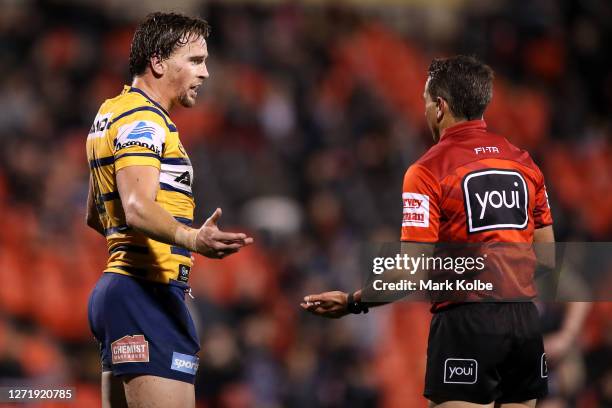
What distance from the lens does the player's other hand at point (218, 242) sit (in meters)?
3.22

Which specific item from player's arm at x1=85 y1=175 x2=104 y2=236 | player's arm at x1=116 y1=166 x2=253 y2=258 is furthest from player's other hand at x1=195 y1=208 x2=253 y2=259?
player's arm at x1=85 y1=175 x2=104 y2=236

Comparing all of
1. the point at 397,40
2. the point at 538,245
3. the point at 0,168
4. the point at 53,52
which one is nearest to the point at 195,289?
the point at 0,168

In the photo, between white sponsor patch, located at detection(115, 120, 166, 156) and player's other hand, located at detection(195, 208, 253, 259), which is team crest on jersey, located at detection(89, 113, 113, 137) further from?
player's other hand, located at detection(195, 208, 253, 259)

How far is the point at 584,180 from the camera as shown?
1118cm

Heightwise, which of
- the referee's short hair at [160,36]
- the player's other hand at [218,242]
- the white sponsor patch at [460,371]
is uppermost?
the referee's short hair at [160,36]

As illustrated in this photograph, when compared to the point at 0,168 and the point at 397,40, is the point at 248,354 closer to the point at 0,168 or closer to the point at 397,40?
the point at 0,168

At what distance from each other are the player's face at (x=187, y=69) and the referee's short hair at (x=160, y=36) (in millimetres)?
23

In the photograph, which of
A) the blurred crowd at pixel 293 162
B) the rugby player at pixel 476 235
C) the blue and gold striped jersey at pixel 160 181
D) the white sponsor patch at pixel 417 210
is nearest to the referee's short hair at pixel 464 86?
the rugby player at pixel 476 235

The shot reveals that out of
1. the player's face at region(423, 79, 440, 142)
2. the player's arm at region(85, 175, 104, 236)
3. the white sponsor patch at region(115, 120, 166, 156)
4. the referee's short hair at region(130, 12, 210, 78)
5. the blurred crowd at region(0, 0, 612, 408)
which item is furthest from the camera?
the blurred crowd at region(0, 0, 612, 408)

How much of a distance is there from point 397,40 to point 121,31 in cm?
348

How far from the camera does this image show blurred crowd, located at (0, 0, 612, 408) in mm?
7805

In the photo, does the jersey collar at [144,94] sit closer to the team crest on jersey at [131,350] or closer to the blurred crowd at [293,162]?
the team crest on jersey at [131,350]

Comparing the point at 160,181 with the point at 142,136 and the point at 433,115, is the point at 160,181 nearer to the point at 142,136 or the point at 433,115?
the point at 142,136

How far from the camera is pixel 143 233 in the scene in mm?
3389
